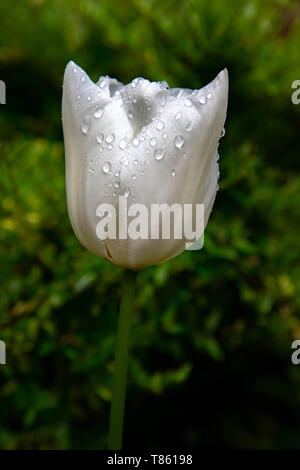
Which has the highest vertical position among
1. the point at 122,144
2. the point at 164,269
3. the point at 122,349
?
the point at 164,269

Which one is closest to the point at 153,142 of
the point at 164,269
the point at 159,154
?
the point at 159,154

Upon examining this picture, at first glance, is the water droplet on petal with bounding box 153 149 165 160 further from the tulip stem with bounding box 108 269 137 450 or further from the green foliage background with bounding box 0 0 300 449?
the green foliage background with bounding box 0 0 300 449

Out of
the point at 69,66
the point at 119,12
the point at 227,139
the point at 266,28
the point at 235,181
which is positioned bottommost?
the point at 69,66

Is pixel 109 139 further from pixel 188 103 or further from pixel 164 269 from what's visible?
pixel 164 269

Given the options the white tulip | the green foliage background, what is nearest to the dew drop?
the white tulip

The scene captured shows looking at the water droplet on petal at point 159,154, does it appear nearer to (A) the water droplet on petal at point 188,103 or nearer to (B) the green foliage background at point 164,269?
(A) the water droplet on petal at point 188,103

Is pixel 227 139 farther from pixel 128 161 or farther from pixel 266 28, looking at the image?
pixel 128 161

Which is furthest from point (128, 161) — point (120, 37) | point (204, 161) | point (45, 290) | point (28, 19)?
point (28, 19)

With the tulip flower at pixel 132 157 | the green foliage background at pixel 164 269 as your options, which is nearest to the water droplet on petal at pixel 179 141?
the tulip flower at pixel 132 157
